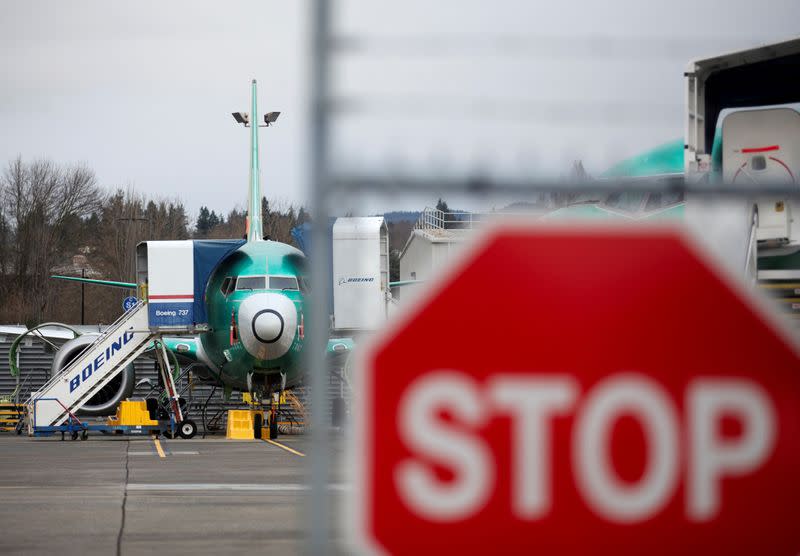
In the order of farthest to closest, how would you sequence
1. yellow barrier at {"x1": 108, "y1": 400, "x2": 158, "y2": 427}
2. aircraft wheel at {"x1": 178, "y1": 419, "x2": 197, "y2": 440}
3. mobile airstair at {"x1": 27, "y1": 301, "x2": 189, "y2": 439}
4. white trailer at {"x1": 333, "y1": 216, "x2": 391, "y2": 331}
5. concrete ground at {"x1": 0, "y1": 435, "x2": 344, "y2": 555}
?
1. yellow barrier at {"x1": 108, "y1": 400, "x2": 158, "y2": 427}
2. mobile airstair at {"x1": 27, "y1": 301, "x2": 189, "y2": 439}
3. aircraft wheel at {"x1": 178, "y1": 419, "x2": 197, "y2": 440}
4. concrete ground at {"x1": 0, "y1": 435, "x2": 344, "y2": 555}
5. white trailer at {"x1": 333, "y1": 216, "x2": 391, "y2": 331}

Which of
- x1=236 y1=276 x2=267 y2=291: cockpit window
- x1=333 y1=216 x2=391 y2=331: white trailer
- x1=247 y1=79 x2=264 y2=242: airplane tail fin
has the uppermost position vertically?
x1=247 y1=79 x2=264 y2=242: airplane tail fin

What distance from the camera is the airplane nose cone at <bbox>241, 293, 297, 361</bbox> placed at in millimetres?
22328

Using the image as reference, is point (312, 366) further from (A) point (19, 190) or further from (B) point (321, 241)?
(A) point (19, 190)

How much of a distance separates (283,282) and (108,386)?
25.5 ft

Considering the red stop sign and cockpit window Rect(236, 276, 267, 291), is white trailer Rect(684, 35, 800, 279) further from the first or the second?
cockpit window Rect(236, 276, 267, 291)

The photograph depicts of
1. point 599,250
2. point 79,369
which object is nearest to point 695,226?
point 599,250

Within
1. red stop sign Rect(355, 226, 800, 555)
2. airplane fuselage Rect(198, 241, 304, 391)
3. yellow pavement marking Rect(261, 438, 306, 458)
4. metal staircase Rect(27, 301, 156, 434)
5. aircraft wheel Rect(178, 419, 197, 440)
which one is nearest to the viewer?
red stop sign Rect(355, 226, 800, 555)

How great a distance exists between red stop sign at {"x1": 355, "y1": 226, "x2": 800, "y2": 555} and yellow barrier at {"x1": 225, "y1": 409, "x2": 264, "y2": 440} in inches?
890

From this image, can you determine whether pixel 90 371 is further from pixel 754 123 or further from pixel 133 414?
pixel 754 123

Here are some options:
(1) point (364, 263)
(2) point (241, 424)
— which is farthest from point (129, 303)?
(1) point (364, 263)

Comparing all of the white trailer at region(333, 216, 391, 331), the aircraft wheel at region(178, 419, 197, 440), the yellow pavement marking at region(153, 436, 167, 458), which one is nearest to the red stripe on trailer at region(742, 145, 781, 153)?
the white trailer at region(333, 216, 391, 331)

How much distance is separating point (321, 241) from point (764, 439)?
3.71 feet

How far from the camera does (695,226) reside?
10.1ft

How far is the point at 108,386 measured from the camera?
2875 centimetres
